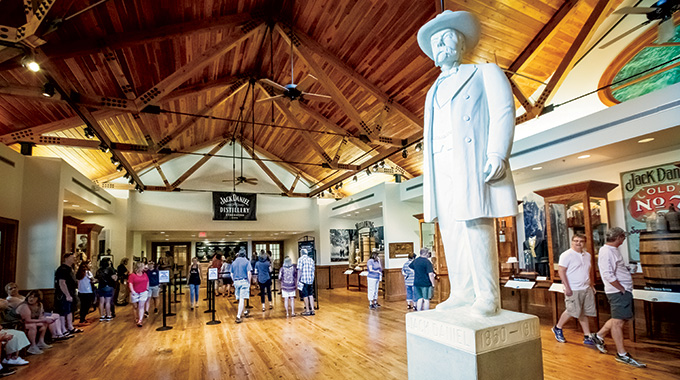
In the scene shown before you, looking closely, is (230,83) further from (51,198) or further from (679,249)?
(679,249)

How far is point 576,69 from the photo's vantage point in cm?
676

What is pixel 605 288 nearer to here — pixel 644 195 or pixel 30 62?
pixel 644 195

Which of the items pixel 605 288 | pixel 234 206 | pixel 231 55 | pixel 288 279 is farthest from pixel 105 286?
pixel 605 288

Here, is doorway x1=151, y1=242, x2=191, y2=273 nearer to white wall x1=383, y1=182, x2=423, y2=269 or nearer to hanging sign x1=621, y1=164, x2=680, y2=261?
white wall x1=383, y1=182, x2=423, y2=269

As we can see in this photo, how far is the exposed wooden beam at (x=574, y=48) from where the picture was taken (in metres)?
5.87

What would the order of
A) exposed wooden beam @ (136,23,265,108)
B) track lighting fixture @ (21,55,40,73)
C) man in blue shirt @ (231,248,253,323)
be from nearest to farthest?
track lighting fixture @ (21,55,40,73)
exposed wooden beam @ (136,23,265,108)
man in blue shirt @ (231,248,253,323)

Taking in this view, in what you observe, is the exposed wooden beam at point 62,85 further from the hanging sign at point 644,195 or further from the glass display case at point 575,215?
the hanging sign at point 644,195

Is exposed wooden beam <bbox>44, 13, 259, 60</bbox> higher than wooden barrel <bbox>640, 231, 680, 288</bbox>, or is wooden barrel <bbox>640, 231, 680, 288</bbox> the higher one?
exposed wooden beam <bbox>44, 13, 259, 60</bbox>

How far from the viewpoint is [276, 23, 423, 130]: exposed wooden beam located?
7.91 m

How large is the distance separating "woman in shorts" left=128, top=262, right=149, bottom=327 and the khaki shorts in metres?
7.42

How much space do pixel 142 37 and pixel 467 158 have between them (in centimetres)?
620

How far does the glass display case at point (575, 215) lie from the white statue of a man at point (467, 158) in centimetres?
502

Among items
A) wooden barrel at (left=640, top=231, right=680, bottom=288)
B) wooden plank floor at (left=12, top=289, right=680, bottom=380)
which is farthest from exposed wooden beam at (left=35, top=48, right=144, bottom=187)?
wooden barrel at (left=640, top=231, right=680, bottom=288)

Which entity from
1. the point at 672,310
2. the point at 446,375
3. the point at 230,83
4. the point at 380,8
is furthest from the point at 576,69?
the point at 230,83
